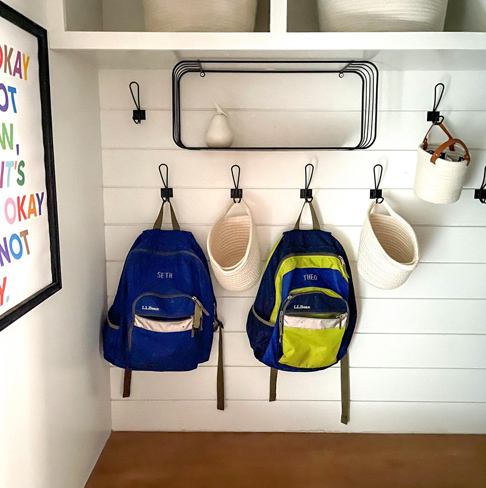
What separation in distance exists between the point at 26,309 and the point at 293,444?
3.29ft

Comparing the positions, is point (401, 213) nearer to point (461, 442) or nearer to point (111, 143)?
point (461, 442)

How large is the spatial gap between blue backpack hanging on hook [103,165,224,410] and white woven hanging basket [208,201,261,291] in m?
0.07

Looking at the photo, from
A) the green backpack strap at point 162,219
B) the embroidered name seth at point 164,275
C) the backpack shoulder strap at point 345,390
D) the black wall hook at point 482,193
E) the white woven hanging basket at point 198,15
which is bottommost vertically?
the backpack shoulder strap at point 345,390

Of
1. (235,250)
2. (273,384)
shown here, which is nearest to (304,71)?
(235,250)

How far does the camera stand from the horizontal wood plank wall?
5.04 ft

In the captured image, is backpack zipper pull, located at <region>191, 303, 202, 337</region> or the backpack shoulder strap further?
the backpack shoulder strap

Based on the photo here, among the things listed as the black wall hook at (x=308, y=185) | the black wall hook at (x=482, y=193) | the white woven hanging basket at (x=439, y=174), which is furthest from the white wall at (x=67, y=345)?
the black wall hook at (x=482, y=193)

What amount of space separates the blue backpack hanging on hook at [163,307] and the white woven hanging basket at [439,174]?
0.68m

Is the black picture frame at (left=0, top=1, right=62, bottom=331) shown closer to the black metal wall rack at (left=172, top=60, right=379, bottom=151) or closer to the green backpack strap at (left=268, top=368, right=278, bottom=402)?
the black metal wall rack at (left=172, top=60, right=379, bottom=151)

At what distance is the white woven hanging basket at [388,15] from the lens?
1.20 m

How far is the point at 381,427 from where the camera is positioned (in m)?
1.70

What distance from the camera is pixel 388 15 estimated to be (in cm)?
121

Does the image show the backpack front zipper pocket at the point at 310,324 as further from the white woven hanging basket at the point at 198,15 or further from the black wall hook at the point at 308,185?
the white woven hanging basket at the point at 198,15

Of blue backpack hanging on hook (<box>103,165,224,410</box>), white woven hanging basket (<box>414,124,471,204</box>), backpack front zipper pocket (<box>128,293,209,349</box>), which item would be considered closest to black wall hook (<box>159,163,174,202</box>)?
blue backpack hanging on hook (<box>103,165,224,410</box>)
